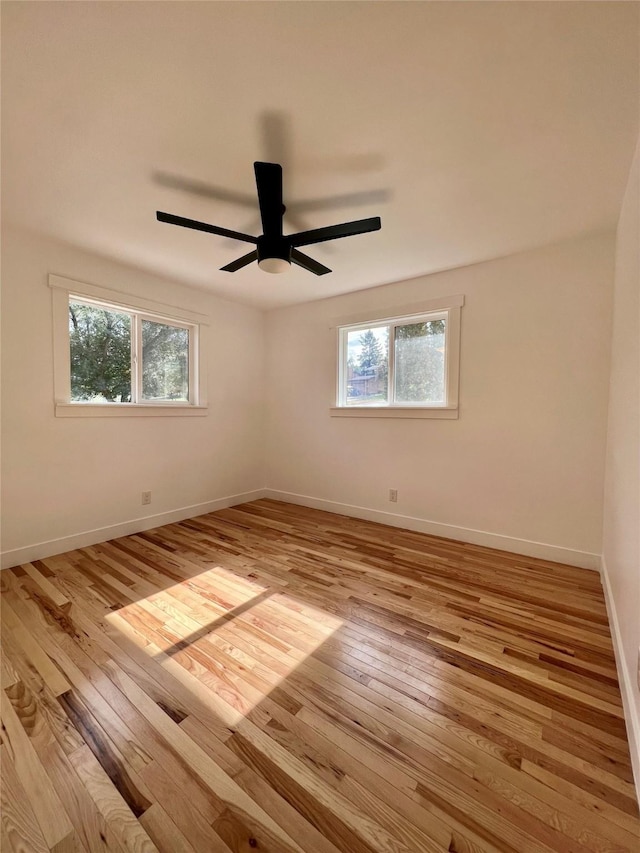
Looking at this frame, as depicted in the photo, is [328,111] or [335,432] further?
[335,432]

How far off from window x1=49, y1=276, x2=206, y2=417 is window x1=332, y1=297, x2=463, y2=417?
5.66ft

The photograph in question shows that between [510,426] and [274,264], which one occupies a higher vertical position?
[274,264]

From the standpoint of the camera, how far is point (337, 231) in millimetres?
1881

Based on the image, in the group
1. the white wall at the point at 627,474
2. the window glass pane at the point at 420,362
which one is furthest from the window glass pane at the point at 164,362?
the white wall at the point at 627,474

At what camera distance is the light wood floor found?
3.24ft

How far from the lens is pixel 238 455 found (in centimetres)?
436

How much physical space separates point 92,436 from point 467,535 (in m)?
3.50

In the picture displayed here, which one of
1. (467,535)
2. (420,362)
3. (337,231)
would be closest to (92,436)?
(337,231)

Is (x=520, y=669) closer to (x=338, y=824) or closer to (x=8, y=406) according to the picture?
(x=338, y=824)

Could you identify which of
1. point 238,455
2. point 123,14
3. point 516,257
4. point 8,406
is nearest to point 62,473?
point 8,406

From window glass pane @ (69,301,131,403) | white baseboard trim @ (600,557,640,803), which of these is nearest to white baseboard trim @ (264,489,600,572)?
white baseboard trim @ (600,557,640,803)

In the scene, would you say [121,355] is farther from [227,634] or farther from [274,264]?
[227,634]

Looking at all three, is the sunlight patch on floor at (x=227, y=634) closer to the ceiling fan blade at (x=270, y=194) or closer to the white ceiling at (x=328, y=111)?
the ceiling fan blade at (x=270, y=194)

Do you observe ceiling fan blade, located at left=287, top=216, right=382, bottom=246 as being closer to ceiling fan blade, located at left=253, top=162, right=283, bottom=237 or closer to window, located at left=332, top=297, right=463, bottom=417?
ceiling fan blade, located at left=253, top=162, right=283, bottom=237
